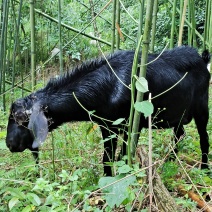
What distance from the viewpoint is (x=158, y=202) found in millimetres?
2465

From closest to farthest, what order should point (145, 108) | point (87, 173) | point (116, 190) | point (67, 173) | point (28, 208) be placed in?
point (145, 108) < point (116, 190) < point (28, 208) < point (67, 173) < point (87, 173)

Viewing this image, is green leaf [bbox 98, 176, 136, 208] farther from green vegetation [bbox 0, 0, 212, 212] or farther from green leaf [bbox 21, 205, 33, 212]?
green leaf [bbox 21, 205, 33, 212]

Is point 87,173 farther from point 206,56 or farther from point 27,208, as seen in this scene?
point 206,56

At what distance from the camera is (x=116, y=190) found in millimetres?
2268

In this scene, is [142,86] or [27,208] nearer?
[142,86]

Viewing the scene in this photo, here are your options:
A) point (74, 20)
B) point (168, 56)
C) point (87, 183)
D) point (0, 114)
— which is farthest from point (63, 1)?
point (87, 183)

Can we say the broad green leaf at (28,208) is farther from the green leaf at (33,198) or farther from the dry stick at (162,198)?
the dry stick at (162,198)

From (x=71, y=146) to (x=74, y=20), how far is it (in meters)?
6.15

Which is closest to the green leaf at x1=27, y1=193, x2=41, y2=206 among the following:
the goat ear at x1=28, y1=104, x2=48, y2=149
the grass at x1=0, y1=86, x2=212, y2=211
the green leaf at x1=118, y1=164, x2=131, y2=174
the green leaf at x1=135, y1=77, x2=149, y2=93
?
the grass at x1=0, y1=86, x2=212, y2=211

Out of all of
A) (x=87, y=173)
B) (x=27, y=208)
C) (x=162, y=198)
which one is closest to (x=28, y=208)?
(x=27, y=208)

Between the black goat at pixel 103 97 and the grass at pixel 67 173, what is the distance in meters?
0.16

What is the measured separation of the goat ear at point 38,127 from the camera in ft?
11.4

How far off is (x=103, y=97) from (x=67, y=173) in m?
0.76

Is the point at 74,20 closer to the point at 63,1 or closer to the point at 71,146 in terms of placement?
the point at 63,1
